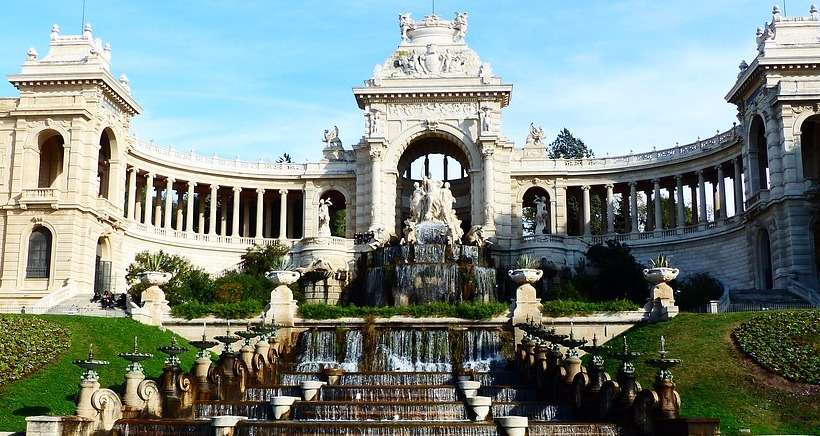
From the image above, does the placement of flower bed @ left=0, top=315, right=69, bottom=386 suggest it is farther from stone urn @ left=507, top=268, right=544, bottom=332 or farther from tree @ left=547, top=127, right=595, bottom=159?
tree @ left=547, top=127, right=595, bottom=159

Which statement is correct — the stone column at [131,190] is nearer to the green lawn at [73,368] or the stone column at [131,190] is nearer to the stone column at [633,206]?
the green lawn at [73,368]

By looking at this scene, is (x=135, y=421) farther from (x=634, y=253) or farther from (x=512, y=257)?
(x=634, y=253)

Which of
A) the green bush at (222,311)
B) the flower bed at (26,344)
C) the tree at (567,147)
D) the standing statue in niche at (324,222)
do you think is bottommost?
the flower bed at (26,344)

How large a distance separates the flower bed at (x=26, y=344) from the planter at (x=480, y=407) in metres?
15.0

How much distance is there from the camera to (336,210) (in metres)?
86.2

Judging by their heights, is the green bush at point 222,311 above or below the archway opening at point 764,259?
below

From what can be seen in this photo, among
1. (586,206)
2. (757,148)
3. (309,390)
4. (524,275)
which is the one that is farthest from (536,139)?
(309,390)

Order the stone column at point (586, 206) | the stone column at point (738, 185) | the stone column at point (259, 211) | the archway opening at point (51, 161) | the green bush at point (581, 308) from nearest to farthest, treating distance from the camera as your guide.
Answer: the green bush at point (581, 308) < the archway opening at point (51, 161) < the stone column at point (738, 185) < the stone column at point (586, 206) < the stone column at point (259, 211)

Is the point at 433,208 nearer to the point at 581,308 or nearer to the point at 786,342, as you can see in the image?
the point at 581,308

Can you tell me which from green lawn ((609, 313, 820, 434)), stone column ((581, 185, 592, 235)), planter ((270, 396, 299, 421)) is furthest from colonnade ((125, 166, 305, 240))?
planter ((270, 396, 299, 421))

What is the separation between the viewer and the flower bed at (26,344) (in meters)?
30.2

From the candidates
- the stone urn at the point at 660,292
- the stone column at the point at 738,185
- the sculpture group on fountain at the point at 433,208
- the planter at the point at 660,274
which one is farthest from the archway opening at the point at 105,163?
the stone column at the point at 738,185

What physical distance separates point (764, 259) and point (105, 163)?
4522 cm

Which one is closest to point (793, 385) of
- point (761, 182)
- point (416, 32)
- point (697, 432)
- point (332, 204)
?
point (697, 432)
